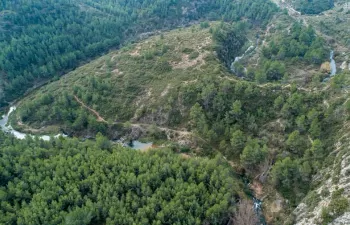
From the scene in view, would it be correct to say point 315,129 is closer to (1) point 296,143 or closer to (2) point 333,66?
(1) point 296,143

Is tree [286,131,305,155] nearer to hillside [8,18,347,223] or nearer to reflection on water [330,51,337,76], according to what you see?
hillside [8,18,347,223]

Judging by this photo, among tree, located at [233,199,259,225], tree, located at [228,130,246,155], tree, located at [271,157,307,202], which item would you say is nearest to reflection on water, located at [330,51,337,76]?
tree, located at [228,130,246,155]

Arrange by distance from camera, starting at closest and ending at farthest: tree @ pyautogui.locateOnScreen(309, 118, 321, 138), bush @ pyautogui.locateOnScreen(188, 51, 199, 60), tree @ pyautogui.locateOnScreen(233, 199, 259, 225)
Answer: tree @ pyautogui.locateOnScreen(233, 199, 259, 225)
tree @ pyautogui.locateOnScreen(309, 118, 321, 138)
bush @ pyautogui.locateOnScreen(188, 51, 199, 60)

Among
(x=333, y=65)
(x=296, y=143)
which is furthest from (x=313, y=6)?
(x=296, y=143)

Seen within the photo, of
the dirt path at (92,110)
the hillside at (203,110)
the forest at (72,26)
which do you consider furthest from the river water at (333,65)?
the dirt path at (92,110)

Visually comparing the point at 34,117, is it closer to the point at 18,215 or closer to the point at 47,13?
the point at 18,215

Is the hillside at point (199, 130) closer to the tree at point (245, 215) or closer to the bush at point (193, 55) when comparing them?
the tree at point (245, 215)
